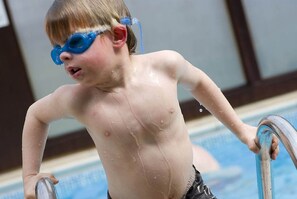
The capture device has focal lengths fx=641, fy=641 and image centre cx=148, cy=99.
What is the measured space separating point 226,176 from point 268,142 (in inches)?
129

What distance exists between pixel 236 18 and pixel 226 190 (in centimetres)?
335

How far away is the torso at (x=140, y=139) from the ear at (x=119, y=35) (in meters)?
0.15

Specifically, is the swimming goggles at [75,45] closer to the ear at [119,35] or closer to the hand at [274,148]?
the ear at [119,35]

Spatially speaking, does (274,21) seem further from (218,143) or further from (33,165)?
(33,165)

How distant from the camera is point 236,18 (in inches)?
308

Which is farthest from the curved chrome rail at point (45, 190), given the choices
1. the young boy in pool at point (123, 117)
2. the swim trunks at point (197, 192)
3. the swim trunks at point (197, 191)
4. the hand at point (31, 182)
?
the swim trunks at point (197, 192)

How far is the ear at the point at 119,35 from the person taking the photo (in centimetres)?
218

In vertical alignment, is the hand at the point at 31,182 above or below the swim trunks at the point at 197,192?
above

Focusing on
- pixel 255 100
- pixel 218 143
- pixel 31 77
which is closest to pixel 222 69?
pixel 255 100

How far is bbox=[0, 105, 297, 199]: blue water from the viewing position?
497 centimetres

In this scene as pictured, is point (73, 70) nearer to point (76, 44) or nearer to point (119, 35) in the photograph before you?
point (76, 44)

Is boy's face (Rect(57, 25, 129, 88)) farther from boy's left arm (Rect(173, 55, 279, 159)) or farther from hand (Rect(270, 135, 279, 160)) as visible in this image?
hand (Rect(270, 135, 279, 160))

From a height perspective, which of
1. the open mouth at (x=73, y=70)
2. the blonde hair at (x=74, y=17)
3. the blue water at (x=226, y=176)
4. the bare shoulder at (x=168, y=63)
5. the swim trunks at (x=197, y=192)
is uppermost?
the blonde hair at (x=74, y=17)

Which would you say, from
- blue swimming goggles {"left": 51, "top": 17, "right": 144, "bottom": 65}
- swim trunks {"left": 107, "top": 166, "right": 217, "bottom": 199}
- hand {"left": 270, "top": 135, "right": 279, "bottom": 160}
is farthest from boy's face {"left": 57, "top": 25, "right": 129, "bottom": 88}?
hand {"left": 270, "top": 135, "right": 279, "bottom": 160}
